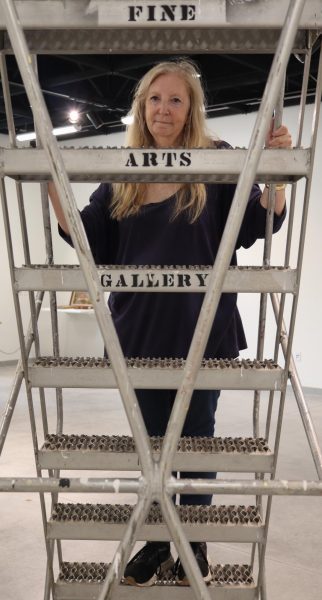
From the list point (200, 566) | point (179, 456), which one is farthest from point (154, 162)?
point (200, 566)

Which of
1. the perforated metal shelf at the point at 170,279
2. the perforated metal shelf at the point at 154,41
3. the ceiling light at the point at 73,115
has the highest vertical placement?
the ceiling light at the point at 73,115

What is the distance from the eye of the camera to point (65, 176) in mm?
1153

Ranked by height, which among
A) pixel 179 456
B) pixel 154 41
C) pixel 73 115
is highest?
pixel 73 115

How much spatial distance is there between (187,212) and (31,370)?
61cm

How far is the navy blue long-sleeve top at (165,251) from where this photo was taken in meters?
1.76

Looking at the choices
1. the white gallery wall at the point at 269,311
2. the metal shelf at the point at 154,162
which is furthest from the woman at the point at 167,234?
the white gallery wall at the point at 269,311

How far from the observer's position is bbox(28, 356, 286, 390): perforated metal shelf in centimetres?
146

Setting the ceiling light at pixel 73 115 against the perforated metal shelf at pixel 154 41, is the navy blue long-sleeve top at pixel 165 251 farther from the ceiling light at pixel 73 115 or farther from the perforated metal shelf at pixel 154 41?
the ceiling light at pixel 73 115

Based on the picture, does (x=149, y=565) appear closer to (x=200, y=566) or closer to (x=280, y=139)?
(x=200, y=566)

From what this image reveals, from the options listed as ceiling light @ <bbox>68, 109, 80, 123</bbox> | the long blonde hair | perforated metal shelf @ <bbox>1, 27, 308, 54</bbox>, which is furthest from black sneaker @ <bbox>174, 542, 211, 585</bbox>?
ceiling light @ <bbox>68, 109, 80, 123</bbox>

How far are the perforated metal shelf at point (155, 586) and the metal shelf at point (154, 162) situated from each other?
1.21m

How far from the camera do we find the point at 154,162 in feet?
4.24

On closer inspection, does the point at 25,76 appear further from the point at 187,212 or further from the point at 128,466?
the point at 128,466

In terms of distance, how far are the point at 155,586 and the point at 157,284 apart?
0.97 metres
